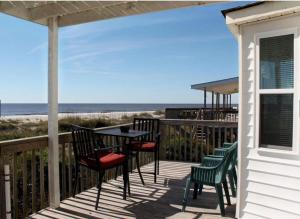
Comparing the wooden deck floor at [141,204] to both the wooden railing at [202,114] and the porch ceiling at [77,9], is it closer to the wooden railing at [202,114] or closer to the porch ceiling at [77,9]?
the porch ceiling at [77,9]

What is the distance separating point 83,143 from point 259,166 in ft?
7.39

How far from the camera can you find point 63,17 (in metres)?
4.10

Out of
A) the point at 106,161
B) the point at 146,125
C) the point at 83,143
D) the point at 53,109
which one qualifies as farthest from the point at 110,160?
the point at 146,125

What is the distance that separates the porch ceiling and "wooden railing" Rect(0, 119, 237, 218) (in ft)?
4.67

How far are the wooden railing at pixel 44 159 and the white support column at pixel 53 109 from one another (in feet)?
0.36

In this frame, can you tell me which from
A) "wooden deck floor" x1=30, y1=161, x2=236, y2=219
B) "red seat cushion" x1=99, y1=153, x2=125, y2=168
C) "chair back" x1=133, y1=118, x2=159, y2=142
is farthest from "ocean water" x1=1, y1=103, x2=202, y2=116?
"red seat cushion" x1=99, y1=153, x2=125, y2=168

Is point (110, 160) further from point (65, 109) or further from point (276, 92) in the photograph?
point (65, 109)

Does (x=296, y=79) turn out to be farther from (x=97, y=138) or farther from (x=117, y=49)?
(x=117, y=49)

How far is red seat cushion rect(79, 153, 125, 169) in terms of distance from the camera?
422cm

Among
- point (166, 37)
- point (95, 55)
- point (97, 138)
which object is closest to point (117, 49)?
point (95, 55)

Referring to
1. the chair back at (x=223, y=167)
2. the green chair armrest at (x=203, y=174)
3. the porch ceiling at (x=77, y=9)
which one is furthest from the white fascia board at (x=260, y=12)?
the green chair armrest at (x=203, y=174)

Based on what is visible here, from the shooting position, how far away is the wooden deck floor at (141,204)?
3908 mm

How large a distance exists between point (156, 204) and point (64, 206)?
1.18 meters

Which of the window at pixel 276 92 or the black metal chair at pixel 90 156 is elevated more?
the window at pixel 276 92
